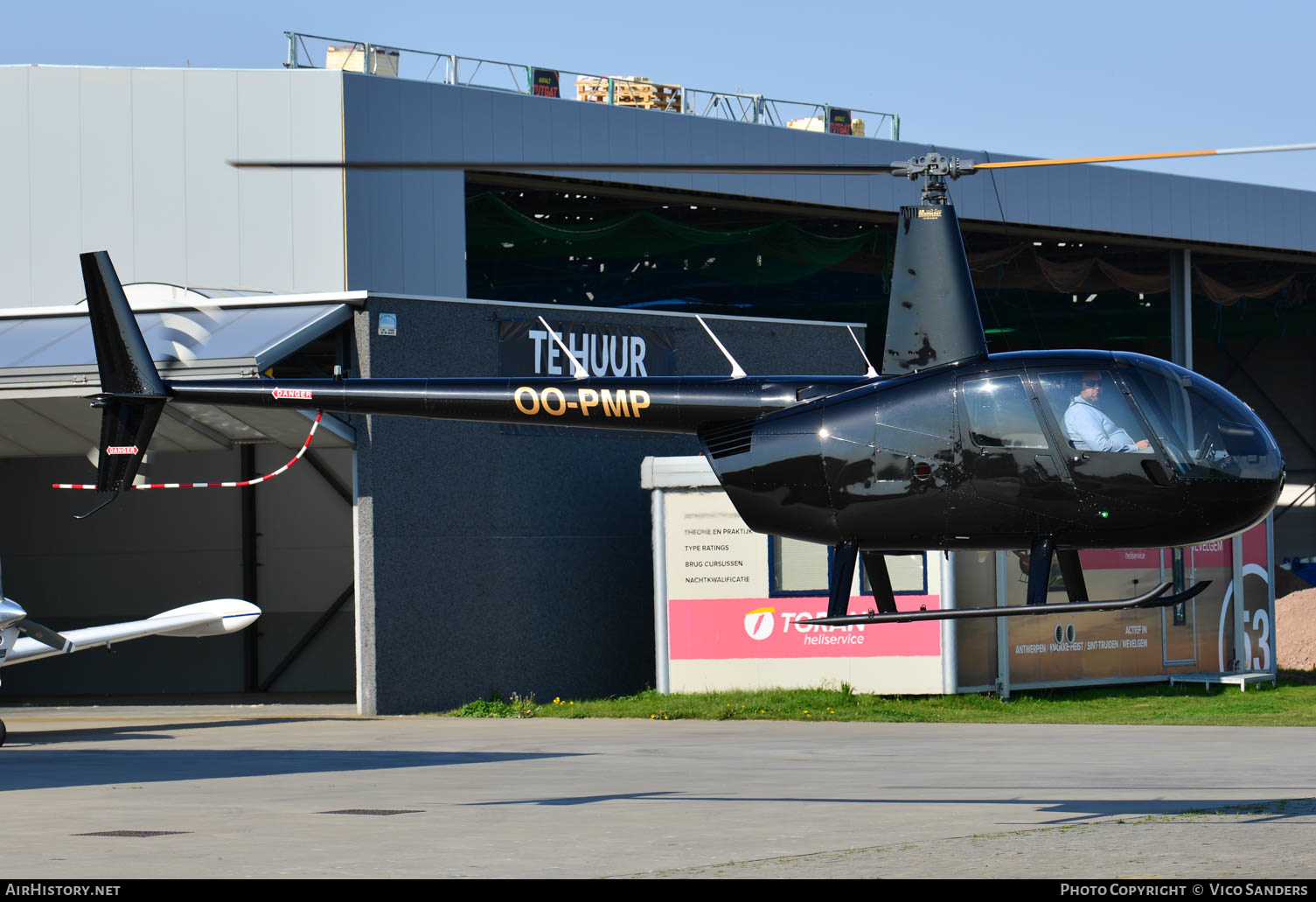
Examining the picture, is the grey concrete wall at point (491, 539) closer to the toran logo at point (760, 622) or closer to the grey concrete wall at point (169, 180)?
the toran logo at point (760, 622)

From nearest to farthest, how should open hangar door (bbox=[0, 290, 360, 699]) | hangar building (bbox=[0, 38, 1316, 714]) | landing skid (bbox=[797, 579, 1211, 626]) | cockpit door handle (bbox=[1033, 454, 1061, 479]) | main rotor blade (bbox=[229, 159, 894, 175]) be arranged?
landing skid (bbox=[797, 579, 1211, 626])
main rotor blade (bbox=[229, 159, 894, 175])
cockpit door handle (bbox=[1033, 454, 1061, 479])
hangar building (bbox=[0, 38, 1316, 714])
open hangar door (bbox=[0, 290, 360, 699])

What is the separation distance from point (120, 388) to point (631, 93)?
718 inches

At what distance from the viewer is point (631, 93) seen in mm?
30078

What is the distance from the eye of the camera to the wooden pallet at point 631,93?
29.6 meters

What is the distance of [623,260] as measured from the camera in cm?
3375

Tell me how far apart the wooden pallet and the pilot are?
20.4 m

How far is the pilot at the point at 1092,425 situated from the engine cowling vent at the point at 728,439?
2164mm

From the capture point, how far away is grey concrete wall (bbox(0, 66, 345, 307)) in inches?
981

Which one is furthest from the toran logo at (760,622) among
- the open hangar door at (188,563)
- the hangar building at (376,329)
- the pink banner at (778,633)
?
the open hangar door at (188,563)

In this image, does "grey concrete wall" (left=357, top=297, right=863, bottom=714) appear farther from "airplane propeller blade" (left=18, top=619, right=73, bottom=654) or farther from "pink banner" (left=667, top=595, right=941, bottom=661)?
"airplane propeller blade" (left=18, top=619, right=73, bottom=654)

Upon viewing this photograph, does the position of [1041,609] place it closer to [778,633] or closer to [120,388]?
[120,388]

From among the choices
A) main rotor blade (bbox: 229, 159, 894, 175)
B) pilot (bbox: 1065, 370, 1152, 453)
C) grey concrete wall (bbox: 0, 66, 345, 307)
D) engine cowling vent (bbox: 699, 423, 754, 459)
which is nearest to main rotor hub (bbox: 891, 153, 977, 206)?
main rotor blade (bbox: 229, 159, 894, 175)

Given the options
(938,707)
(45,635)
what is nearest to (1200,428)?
(938,707)
